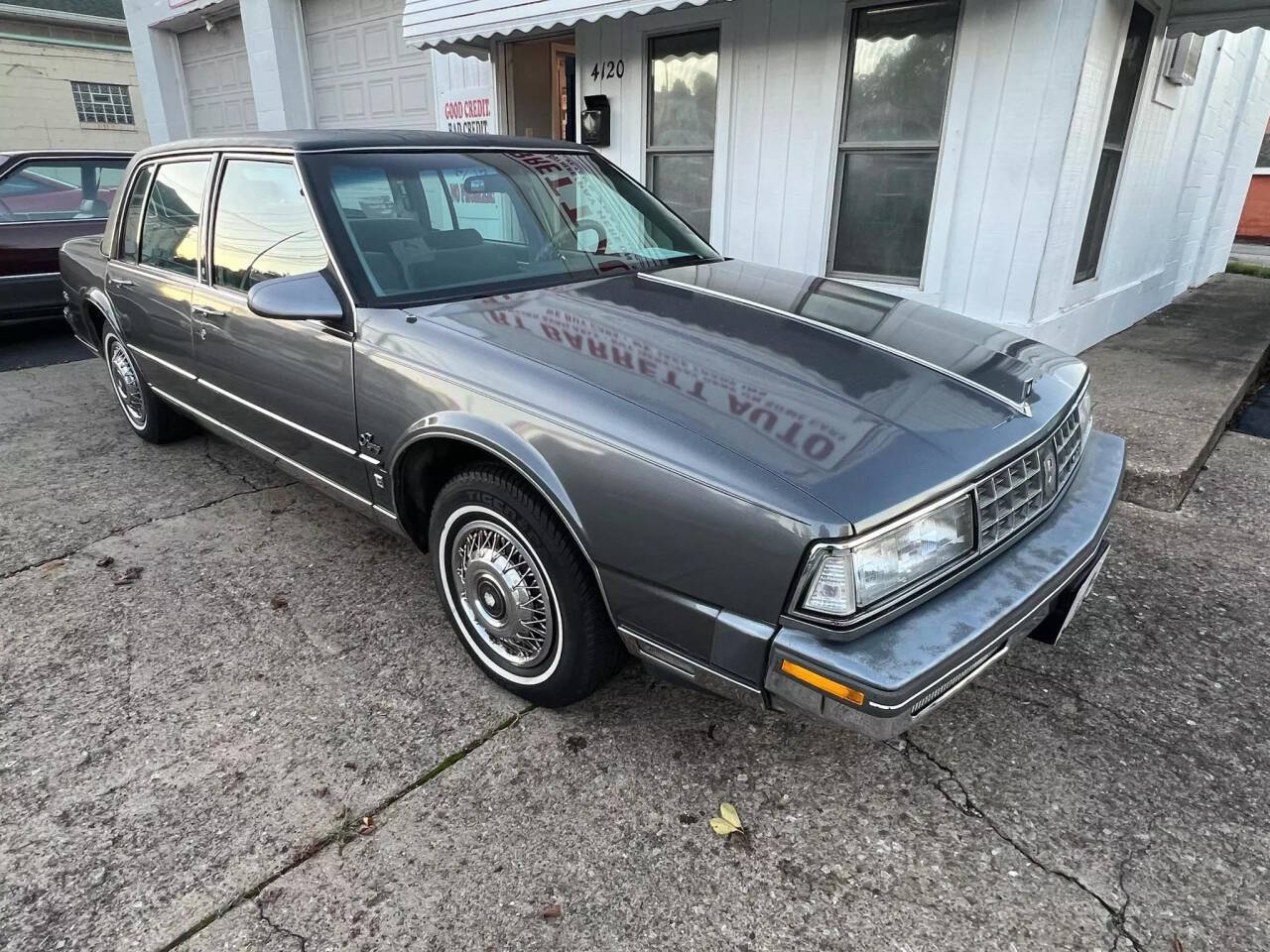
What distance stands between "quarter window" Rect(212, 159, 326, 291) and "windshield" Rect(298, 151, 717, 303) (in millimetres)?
126

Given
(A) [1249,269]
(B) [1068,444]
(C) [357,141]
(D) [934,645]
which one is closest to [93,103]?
(C) [357,141]

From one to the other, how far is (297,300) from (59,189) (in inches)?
253

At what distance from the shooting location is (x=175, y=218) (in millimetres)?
3605

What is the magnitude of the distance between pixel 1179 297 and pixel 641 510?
9632 mm

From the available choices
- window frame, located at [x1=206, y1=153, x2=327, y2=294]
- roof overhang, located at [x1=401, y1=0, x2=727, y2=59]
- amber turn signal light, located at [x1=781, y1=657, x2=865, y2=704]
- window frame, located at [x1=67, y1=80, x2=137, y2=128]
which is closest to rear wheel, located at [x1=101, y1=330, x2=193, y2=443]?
window frame, located at [x1=206, y1=153, x2=327, y2=294]

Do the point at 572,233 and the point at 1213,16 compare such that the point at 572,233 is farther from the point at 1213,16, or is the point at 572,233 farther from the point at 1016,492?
the point at 1213,16

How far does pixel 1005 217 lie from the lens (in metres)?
4.87

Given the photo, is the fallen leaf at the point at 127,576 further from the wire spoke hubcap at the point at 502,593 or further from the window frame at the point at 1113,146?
the window frame at the point at 1113,146

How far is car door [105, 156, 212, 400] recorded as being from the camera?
343cm

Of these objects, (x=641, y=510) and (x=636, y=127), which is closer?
(x=641, y=510)

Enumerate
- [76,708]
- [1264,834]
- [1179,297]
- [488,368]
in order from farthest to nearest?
[1179,297] < [76,708] < [488,368] < [1264,834]

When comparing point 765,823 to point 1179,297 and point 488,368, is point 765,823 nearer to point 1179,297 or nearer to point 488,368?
point 488,368

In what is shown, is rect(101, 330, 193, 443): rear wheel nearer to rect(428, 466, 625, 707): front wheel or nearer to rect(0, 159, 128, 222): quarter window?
rect(428, 466, 625, 707): front wheel

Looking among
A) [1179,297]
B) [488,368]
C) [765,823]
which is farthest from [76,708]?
[1179,297]
